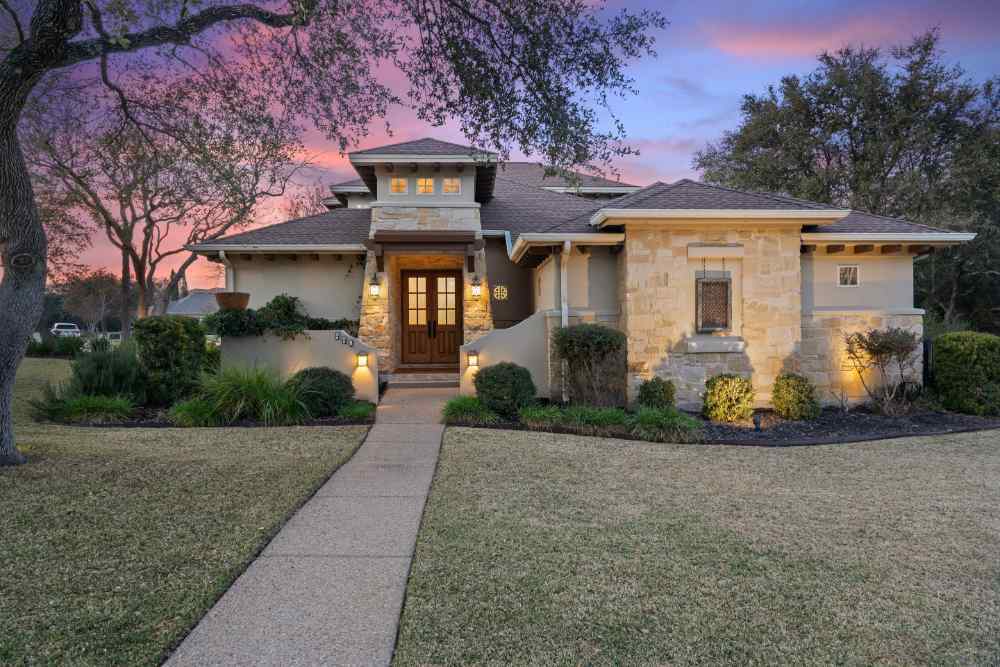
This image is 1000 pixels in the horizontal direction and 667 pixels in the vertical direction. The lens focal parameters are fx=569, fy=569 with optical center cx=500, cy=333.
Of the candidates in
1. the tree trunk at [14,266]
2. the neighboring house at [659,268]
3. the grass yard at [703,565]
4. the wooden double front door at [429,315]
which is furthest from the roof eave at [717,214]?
the tree trunk at [14,266]

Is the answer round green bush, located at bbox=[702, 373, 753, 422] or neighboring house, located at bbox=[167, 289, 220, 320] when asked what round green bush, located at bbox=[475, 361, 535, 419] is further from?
neighboring house, located at bbox=[167, 289, 220, 320]

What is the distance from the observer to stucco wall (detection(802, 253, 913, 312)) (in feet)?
35.2

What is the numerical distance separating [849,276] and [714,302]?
122 inches

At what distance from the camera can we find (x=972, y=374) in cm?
1008

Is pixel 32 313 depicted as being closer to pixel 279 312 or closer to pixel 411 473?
pixel 411 473

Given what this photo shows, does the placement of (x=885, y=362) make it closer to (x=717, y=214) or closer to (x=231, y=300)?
(x=717, y=214)

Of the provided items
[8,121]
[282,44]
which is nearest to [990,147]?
[282,44]

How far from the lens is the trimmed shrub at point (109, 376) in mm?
9867

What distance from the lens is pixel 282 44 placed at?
22.7ft

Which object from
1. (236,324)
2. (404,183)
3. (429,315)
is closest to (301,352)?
(236,324)

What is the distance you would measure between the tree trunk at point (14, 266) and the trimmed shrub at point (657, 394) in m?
8.27

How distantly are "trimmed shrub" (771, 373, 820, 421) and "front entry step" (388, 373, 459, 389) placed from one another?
628cm

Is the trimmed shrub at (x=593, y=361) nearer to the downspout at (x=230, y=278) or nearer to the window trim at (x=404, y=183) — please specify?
the window trim at (x=404, y=183)

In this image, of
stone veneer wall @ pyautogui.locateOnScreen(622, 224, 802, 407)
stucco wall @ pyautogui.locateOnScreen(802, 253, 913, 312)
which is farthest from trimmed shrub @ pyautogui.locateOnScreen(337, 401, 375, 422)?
stucco wall @ pyautogui.locateOnScreen(802, 253, 913, 312)
